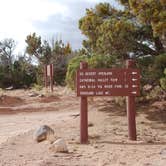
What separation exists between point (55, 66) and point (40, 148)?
26657 mm

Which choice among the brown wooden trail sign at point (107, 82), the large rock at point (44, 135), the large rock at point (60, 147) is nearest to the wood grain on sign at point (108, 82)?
the brown wooden trail sign at point (107, 82)

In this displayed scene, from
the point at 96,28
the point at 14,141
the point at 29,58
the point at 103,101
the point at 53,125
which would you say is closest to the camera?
the point at 14,141

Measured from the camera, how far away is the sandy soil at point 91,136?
8570 millimetres

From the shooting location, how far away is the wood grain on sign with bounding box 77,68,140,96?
10.9 meters

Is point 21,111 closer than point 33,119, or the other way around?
point 33,119

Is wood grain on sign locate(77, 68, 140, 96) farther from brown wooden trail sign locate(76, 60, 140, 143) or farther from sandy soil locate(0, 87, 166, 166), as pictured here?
sandy soil locate(0, 87, 166, 166)

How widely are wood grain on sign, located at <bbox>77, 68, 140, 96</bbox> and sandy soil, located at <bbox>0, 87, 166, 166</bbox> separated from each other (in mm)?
1174

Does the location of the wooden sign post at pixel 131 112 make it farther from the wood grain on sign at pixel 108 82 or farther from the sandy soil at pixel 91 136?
the sandy soil at pixel 91 136

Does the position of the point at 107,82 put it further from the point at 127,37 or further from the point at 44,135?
the point at 127,37

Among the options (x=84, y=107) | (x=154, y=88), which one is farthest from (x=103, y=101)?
(x=84, y=107)

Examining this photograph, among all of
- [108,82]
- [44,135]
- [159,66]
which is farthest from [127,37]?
[44,135]

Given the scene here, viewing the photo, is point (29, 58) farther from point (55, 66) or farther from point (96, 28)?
point (96, 28)

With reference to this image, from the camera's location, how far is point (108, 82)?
10.9 metres

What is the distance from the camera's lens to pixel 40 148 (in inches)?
385
